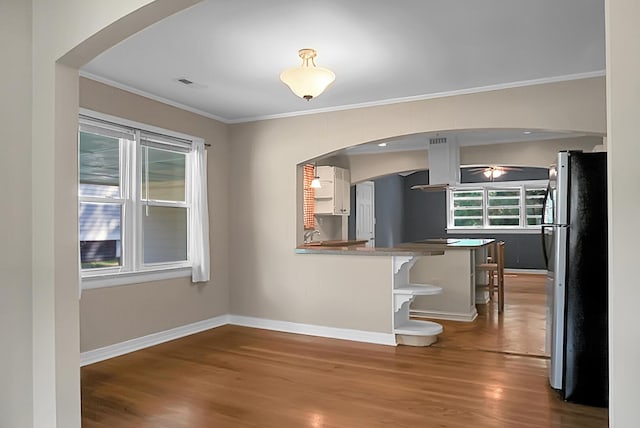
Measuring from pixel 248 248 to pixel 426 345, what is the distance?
250 centimetres

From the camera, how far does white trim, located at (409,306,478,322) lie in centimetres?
589

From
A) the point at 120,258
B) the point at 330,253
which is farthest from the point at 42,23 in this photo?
the point at 330,253

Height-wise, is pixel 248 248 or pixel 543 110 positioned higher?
pixel 543 110

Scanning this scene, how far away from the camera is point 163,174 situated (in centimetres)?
507

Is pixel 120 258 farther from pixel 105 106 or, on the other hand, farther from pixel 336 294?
pixel 336 294

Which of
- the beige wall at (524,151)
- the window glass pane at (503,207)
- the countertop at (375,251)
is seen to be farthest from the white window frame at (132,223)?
the window glass pane at (503,207)

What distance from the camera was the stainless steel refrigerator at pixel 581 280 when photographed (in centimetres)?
313

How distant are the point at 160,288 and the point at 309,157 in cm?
226

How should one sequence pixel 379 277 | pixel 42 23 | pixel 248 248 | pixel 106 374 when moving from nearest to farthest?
pixel 42 23 → pixel 106 374 → pixel 379 277 → pixel 248 248

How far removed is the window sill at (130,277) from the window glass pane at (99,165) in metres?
0.79

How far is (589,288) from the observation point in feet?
10.4

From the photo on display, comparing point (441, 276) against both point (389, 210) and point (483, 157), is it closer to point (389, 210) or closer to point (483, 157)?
point (483, 157)

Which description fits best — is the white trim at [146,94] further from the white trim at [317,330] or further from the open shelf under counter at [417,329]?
the open shelf under counter at [417,329]

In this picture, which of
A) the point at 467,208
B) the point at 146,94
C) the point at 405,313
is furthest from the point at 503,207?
the point at 146,94
